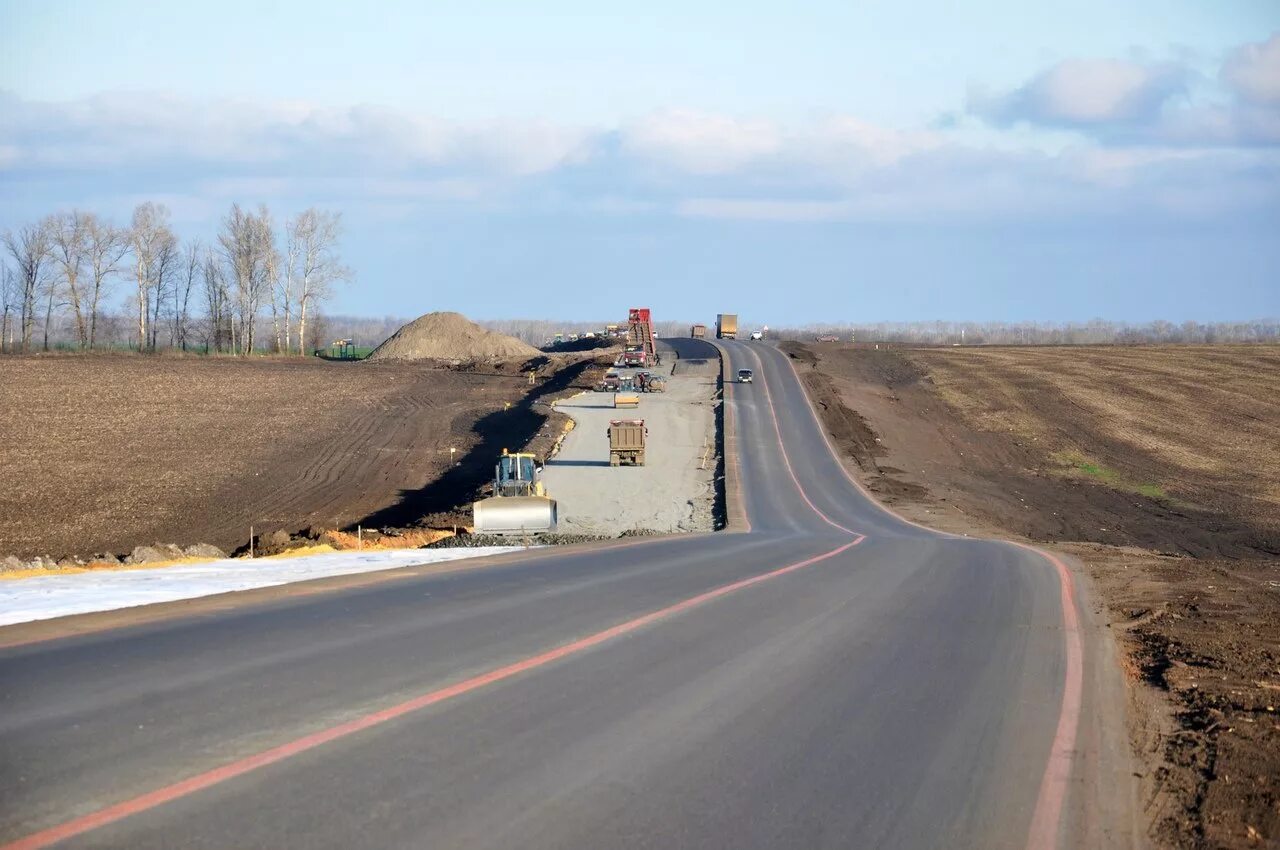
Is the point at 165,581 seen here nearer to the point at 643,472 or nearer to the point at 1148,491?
the point at 643,472

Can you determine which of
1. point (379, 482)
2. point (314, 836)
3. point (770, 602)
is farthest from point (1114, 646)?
point (379, 482)

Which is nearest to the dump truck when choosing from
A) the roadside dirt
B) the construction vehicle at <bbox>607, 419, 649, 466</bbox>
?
the roadside dirt

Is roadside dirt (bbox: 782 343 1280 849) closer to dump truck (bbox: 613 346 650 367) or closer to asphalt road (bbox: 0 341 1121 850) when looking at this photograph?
asphalt road (bbox: 0 341 1121 850)

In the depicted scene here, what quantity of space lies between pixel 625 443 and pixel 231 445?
21.8 meters

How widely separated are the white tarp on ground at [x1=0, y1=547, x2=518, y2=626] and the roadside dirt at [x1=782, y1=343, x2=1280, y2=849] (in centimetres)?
1052

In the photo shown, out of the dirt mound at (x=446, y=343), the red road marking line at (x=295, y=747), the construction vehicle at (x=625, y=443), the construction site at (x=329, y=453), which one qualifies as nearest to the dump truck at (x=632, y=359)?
the construction site at (x=329, y=453)

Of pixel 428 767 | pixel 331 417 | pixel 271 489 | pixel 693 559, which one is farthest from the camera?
pixel 331 417

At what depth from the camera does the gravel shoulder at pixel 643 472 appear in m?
39.0

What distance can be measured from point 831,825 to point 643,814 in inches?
44.7

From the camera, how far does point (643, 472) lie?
48125 millimetres

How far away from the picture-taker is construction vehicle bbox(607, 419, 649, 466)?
160 feet

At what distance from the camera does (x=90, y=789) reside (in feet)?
22.5

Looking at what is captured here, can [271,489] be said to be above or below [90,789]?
below

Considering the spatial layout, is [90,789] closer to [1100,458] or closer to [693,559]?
[693,559]
